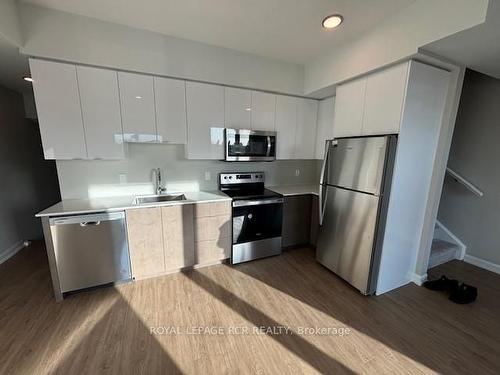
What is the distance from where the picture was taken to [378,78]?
2.07m

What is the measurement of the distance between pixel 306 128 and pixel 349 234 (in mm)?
1725

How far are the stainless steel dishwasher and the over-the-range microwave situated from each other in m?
1.43

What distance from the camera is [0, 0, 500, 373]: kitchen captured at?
66.6 inches

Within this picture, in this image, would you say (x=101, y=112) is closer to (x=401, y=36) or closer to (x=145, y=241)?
(x=145, y=241)

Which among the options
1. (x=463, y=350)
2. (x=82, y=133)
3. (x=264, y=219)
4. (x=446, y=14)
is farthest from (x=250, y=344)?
(x=446, y=14)

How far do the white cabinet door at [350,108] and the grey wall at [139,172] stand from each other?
1.30m

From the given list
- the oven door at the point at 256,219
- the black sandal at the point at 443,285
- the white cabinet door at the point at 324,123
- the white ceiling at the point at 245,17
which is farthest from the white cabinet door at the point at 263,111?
the black sandal at the point at 443,285

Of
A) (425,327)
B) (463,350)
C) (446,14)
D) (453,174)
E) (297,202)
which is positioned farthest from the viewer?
(297,202)

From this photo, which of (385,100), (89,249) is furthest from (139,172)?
(385,100)

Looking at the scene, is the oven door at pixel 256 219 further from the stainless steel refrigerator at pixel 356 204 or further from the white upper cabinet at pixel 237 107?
the white upper cabinet at pixel 237 107

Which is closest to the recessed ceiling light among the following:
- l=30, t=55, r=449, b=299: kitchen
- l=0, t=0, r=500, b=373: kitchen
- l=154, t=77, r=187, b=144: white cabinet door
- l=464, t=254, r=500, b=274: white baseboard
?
l=0, t=0, r=500, b=373: kitchen

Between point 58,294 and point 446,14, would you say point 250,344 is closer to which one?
point 58,294

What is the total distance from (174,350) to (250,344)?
570 millimetres

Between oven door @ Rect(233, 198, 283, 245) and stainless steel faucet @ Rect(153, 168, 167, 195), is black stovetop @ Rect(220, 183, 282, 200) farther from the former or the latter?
stainless steel faucet @ Rect(153, 168, 167, 195)
